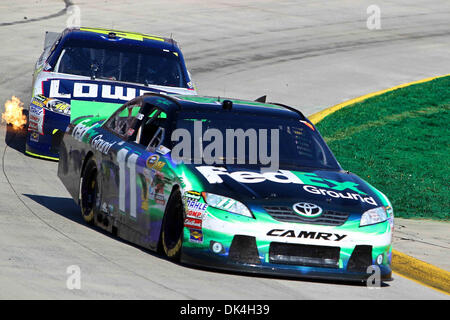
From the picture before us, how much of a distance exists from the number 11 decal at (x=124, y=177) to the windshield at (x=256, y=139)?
0.48 meters

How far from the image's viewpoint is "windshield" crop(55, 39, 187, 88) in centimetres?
1473

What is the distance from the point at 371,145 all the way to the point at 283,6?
1719 centimetres

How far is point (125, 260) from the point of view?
8.12 meters

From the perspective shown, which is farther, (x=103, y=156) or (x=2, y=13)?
(x=2, y=13)

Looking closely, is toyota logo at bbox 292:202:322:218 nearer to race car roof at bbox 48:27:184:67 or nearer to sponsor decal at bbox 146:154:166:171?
sponsor decal at bbox 146:154:166:171

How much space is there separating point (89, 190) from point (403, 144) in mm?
6972

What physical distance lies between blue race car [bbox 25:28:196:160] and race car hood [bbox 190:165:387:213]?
5.09m

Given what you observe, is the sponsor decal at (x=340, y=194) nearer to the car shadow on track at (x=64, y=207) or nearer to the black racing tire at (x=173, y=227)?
the black racing tire at (x=173, y=227)

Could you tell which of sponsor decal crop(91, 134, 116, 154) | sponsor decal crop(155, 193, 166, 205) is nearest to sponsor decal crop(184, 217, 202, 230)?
sponsor decal crop(155, 193, 166, 205)

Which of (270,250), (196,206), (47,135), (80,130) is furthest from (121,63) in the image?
(270,250)

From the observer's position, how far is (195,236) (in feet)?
26.0

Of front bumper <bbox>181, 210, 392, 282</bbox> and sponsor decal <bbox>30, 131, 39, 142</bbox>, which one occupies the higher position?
front bumper <bbox>181, 210, 392, 282</bbox>
